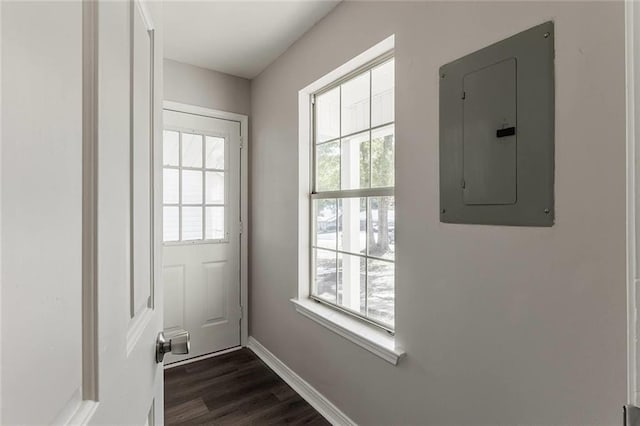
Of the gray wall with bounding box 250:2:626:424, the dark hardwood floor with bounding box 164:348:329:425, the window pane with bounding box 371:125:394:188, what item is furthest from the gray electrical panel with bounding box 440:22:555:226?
the dark hardwood floor with bounding box 164:348:329:425

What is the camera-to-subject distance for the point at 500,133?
1.12 m

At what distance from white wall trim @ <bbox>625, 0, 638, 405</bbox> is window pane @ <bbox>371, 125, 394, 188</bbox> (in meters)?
1.23

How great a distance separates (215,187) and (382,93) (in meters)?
1.75

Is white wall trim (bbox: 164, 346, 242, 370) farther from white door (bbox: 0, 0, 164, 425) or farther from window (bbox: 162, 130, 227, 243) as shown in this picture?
white door (bbox: 0, 0, 164, 425)

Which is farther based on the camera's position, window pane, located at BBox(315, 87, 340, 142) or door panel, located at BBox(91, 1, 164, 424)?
window pane, located at BBox(315, 87, 340, 142)

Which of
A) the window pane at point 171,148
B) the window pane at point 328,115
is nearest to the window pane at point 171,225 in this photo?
the window pane at point 171,148

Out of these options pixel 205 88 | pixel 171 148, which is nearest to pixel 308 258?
pixel 171 148

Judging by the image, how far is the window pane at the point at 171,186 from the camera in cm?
260

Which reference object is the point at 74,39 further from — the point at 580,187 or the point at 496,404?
the point at 496,404

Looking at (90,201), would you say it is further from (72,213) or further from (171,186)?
(171,186)

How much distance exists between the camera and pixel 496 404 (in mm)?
1151

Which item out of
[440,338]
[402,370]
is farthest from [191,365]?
[440,338]

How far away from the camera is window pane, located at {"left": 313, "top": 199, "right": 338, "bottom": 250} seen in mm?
2111

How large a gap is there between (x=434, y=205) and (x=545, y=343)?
0.61 meters
